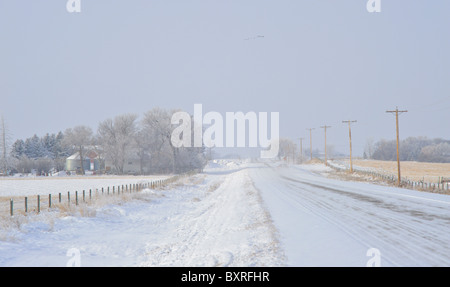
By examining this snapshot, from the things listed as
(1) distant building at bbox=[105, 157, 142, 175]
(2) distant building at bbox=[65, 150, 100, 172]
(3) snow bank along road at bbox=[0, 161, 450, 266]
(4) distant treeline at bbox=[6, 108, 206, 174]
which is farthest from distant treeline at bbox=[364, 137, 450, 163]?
(3) snow bank along road at bbox=[0, 161, 450, 266]

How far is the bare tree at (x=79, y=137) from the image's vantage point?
9331 centimetres

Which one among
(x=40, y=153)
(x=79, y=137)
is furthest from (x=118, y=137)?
(x=40, y=153)

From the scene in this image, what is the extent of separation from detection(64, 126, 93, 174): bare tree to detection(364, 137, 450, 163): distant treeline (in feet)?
380

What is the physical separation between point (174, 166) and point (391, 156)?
117 metres

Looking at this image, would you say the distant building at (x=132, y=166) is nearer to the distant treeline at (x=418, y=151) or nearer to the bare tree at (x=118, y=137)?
the bare tree at (x=118, y=137)

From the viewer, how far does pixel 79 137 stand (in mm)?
93750

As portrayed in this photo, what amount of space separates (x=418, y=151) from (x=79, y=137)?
135 m

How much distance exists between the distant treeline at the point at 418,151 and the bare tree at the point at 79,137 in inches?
4554

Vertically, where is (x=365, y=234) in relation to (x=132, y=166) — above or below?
above

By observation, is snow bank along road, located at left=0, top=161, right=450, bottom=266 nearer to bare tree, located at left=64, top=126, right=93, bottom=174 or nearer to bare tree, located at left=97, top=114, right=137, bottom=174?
bare tree, located at left=97, top=114, right=137, bottom=174

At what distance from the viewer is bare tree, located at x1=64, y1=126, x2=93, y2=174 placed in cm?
9331

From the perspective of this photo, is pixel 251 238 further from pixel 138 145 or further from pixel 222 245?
pixel 138 145
